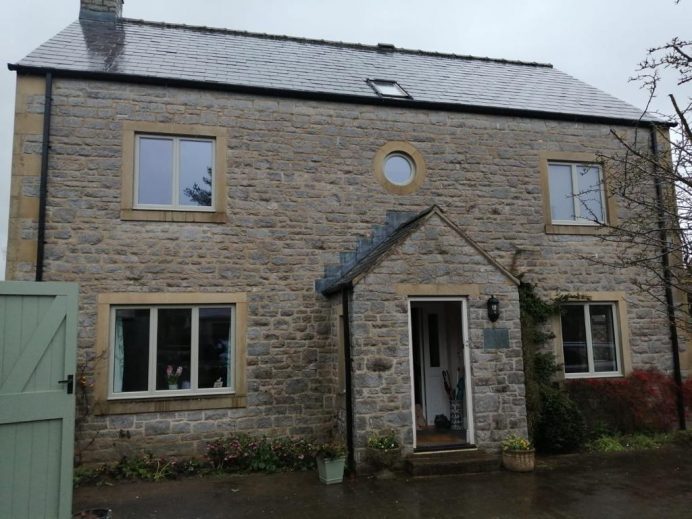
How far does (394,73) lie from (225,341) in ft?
22.2

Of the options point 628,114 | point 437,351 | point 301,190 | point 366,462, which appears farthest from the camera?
point 628,114

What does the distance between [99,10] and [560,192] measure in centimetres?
1011

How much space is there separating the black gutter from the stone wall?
0.38 feet

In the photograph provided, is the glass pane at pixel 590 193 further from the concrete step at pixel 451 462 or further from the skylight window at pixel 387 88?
the concrete step at pixel 451 462

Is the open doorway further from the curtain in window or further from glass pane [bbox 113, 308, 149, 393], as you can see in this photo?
the curtain in window

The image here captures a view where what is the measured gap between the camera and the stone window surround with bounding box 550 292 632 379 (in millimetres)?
10312

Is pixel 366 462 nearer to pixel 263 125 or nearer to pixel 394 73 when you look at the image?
pixel 263 125

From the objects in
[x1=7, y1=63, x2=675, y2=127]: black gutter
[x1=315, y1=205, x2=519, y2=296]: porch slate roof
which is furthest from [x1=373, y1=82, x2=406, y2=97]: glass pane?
[x1=315, y1=205, x2=519, y2=296]: porch slate roof

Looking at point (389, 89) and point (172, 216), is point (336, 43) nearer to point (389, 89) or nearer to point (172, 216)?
point (389, 89)

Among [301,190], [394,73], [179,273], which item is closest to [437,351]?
[301,190]

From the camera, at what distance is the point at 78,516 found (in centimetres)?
518

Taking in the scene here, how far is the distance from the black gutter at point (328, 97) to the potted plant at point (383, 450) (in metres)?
5.81

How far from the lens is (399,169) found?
10227 millimetres

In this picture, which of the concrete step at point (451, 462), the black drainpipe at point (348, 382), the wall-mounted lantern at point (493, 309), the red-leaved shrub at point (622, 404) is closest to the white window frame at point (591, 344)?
the red-leaved shrub at point (622, 404)
